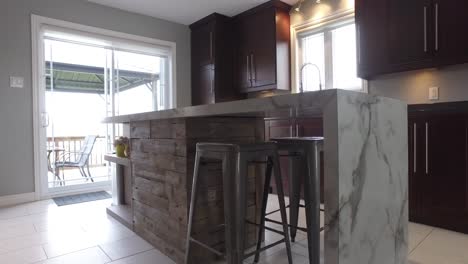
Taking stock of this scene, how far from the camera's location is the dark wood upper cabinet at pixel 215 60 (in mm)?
4332

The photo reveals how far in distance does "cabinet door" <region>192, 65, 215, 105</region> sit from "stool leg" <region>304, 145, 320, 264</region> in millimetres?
2956

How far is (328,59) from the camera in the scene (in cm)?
371

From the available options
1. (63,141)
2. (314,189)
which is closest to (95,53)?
(63,141)

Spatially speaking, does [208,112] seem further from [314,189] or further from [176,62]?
[176,62]

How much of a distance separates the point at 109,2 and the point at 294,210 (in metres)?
3.67

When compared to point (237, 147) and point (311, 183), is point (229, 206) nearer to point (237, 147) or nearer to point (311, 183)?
point (237, 147)

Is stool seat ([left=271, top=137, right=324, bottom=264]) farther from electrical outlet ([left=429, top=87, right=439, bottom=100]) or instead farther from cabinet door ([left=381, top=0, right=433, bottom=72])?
electrical outlet ([left=429, top=87, right=439, bottom=100])

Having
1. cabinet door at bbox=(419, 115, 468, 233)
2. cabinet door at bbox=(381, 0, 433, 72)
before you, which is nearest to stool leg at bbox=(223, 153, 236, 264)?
cabinet door at bbox=(419, 115, 468, 233)

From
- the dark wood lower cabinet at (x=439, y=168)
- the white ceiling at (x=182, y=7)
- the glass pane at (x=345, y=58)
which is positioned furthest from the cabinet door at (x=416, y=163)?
the white ceiling at (x=182, y=7)

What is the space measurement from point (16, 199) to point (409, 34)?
14.6 ft

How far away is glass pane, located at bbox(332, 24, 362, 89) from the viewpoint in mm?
3447

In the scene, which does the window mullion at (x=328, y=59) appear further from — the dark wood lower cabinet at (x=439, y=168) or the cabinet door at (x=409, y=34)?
the dark wood lower cabinet at (x=439, y=168)

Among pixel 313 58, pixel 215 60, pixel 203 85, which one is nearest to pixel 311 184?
pixel 313 58

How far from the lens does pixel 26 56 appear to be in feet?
10.9
